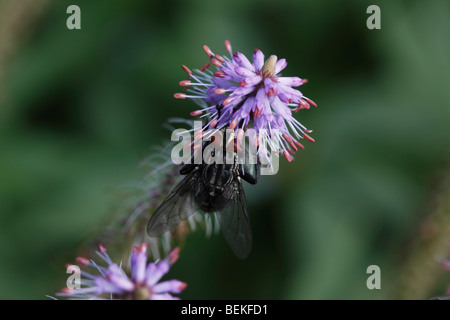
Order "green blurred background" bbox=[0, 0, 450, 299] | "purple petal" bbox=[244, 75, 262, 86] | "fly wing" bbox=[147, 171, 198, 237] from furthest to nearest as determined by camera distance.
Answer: "green blurred background" bbox=[0, 0, 450, 299] < "fly wing" bbox=[147, 171, 198, 237] < "purple petal" bbox=[244, 75, 262, 86]

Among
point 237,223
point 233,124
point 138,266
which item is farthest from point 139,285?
point 237,223

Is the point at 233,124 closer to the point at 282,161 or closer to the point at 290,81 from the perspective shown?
the point at 290,81

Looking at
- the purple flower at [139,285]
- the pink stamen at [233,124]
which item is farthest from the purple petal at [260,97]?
the purple flower at [139,285]

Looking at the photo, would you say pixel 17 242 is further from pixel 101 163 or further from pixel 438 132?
pixel 438 132

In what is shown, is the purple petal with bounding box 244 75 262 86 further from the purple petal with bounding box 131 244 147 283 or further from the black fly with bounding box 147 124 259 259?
the purple petal with bounding box 131 244 147 283

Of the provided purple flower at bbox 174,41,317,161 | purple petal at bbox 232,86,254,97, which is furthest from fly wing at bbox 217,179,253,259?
purple petal at bbox 232,86,254,97

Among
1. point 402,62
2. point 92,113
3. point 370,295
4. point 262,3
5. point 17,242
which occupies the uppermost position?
point 262,3

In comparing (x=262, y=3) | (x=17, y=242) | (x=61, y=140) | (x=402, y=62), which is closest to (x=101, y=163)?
(x=61, y=140)
